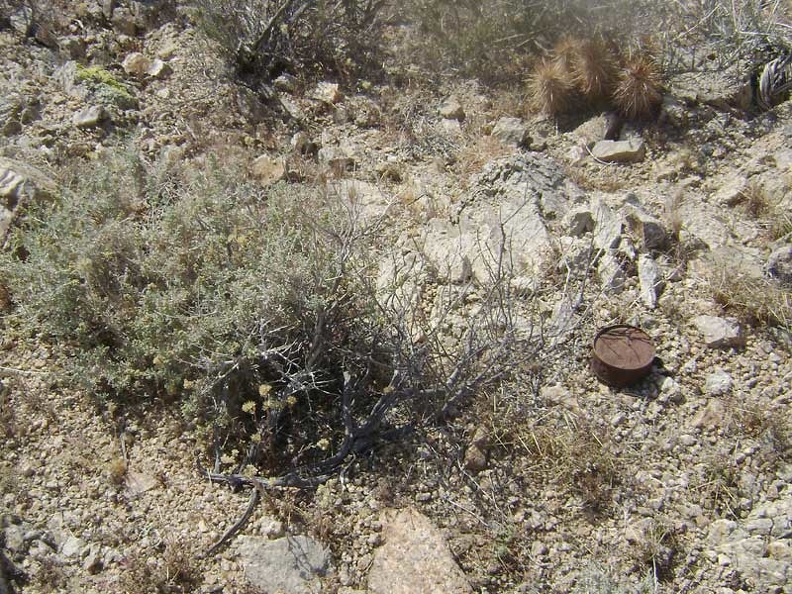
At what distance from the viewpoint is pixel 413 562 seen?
293cm

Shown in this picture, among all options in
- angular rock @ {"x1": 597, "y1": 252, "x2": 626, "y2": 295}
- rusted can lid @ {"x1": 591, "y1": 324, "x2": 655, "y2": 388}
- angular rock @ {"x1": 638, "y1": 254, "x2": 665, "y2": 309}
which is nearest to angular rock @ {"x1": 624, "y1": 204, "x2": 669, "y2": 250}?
angular rock @ {"x1": 638, "y1": 254, "x2": 665, "y2": 309}

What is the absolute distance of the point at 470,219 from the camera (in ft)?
14.4

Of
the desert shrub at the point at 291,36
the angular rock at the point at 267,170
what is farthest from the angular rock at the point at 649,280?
the desert shrub at the point at 291,36

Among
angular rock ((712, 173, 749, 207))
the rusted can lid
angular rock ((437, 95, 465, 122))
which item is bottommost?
the rusted can lid

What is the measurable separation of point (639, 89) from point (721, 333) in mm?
2085

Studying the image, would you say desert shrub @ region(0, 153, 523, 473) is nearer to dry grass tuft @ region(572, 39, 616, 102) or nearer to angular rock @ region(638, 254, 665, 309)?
angular rock @ region(638, 254, 665, 309)

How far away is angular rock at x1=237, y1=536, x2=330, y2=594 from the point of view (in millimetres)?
2859

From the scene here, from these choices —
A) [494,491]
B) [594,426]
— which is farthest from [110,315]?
[594,426]

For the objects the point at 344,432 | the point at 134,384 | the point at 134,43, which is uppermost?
the point at 134,43

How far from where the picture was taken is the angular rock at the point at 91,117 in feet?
15.8

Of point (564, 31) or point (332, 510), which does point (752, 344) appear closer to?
point (332, 510)

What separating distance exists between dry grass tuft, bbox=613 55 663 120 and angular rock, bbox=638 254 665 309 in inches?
58.7

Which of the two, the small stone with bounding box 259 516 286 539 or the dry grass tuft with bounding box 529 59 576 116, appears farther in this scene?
the dry grass tuft with bounding box 529 59 576 116

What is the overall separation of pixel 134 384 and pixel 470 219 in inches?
89.2
